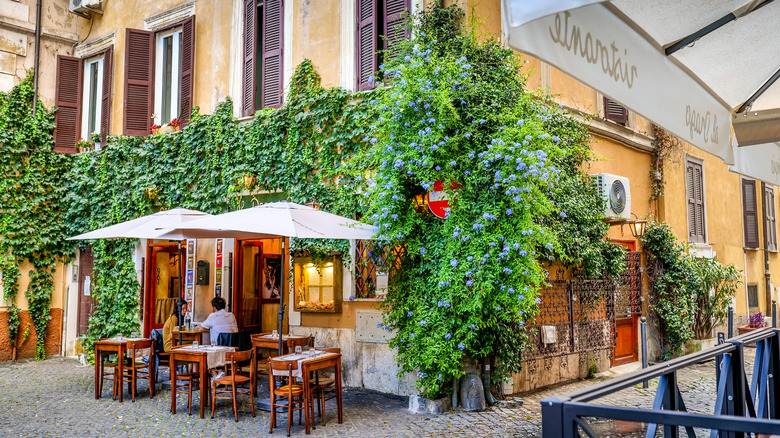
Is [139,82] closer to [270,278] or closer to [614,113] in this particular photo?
[270,278]

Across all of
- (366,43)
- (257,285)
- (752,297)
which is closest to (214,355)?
(257,285)

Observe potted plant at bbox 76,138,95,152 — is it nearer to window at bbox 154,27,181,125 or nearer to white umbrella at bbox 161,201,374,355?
window at bbox 154,27,181,125

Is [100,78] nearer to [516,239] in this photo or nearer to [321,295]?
[321,295]

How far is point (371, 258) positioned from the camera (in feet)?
27.8

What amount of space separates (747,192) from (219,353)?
12964 millimetres

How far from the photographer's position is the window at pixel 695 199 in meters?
12.6

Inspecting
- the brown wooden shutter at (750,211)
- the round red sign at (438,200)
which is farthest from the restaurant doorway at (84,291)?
the brown wooden shutter at (750,211)

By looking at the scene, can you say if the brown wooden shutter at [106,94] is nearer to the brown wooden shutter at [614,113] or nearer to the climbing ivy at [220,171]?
the climbing ivy at [220,171]

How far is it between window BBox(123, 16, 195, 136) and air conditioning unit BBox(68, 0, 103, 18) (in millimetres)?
1606

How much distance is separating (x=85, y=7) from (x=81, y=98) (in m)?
1.83

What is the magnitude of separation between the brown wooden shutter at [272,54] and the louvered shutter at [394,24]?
2040mm

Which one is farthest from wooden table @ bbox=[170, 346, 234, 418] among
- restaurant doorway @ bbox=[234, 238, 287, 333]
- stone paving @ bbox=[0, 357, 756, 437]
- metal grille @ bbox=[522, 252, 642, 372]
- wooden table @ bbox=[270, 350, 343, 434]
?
metal grille @ bbox=[522, 252, 642, 372]

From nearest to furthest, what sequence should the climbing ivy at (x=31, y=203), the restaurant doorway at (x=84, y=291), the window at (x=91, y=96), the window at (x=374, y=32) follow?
the window at (x=374, y=32) → the climbing ivy at (x=31, y=203) → the restaurant doorway at (x=84, y=291) → the window at (x=91, y=96)

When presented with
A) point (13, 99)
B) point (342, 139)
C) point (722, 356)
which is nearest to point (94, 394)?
point (342, 139)
